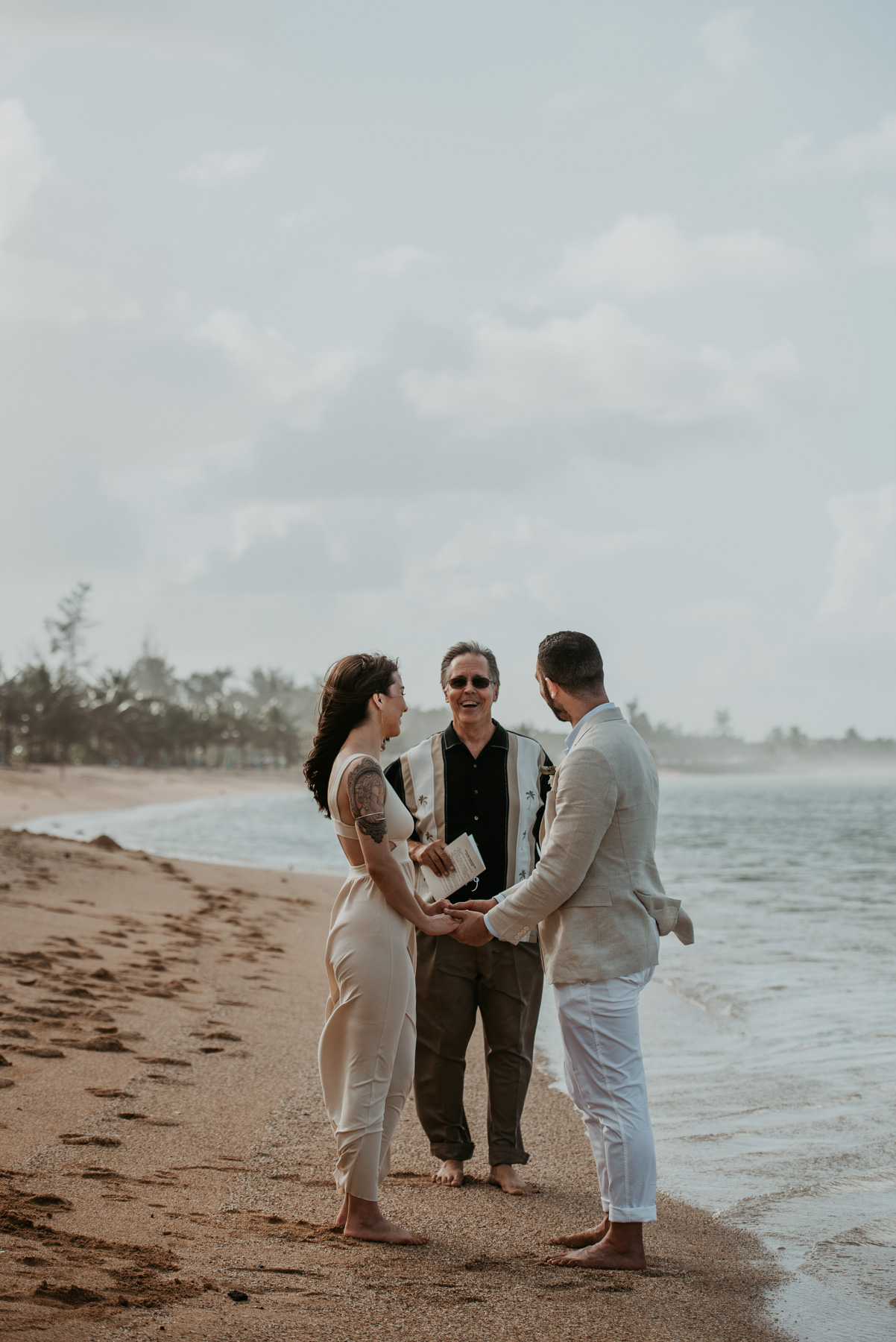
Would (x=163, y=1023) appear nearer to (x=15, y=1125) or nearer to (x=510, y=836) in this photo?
(x=15, y=1125)

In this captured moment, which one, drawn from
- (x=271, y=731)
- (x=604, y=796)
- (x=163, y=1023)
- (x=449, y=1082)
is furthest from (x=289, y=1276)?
(x=271, y=731)

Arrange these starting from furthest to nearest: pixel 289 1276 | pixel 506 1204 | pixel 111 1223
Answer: pixel 506 1204, pixel 111 1223, pixel 289 1276

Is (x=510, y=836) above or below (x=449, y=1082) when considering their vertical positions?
above

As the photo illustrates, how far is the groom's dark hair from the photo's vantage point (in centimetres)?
334

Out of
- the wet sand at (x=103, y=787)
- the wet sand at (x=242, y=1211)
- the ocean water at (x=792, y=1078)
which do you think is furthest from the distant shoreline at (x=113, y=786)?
the wet sand at (x=242, y=1211)

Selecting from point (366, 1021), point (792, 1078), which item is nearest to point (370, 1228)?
point (366, 1021)

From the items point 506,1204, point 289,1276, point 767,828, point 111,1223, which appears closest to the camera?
point 289,1276

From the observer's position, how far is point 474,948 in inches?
160

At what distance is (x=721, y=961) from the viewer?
31.9ft

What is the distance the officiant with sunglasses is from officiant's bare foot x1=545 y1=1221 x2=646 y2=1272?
2.54ft

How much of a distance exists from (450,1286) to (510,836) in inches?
63.4

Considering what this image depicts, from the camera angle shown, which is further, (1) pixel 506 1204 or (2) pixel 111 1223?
(1) pixel 506 1204

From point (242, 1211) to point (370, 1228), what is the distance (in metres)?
0.46

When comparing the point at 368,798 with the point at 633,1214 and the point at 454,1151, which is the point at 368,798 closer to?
the point at 633,1214
